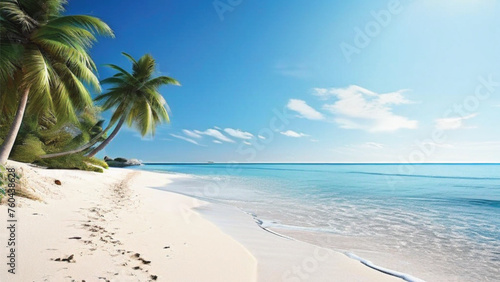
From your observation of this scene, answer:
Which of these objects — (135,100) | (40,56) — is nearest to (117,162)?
(135,100)

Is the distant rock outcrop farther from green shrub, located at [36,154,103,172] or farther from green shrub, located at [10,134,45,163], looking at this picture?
green shrub, located at [10,134,45,163]

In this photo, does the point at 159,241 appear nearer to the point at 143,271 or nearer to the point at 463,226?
the point at 143,271

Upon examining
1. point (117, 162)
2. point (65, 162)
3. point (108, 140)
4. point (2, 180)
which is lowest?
point (2, 180)

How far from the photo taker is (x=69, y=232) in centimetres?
384

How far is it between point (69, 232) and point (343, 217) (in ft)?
25.8

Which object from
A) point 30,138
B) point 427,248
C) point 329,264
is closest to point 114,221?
point 329,264

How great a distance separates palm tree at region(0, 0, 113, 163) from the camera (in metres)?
7.50

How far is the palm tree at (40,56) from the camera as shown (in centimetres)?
750

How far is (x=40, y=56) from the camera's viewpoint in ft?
25.5

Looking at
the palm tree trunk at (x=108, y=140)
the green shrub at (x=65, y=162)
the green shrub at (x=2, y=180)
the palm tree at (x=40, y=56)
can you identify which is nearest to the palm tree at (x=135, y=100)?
the palm tree trunk at (x=108, y=140)

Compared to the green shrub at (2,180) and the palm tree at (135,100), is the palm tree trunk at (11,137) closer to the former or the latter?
the green shrub at (2,180)

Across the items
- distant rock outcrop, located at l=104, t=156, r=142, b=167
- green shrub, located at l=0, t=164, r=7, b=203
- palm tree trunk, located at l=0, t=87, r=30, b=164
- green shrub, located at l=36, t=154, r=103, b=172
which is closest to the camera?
green shrub, located at l=0, t=164, r=7, b=203

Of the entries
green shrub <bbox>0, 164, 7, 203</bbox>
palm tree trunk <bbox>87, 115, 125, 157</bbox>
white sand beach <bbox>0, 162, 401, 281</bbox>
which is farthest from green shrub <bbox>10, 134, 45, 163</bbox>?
green shrub <bbox>0, 164, 7, 203</bbox>

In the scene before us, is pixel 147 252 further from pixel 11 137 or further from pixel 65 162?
pixel 65 162
